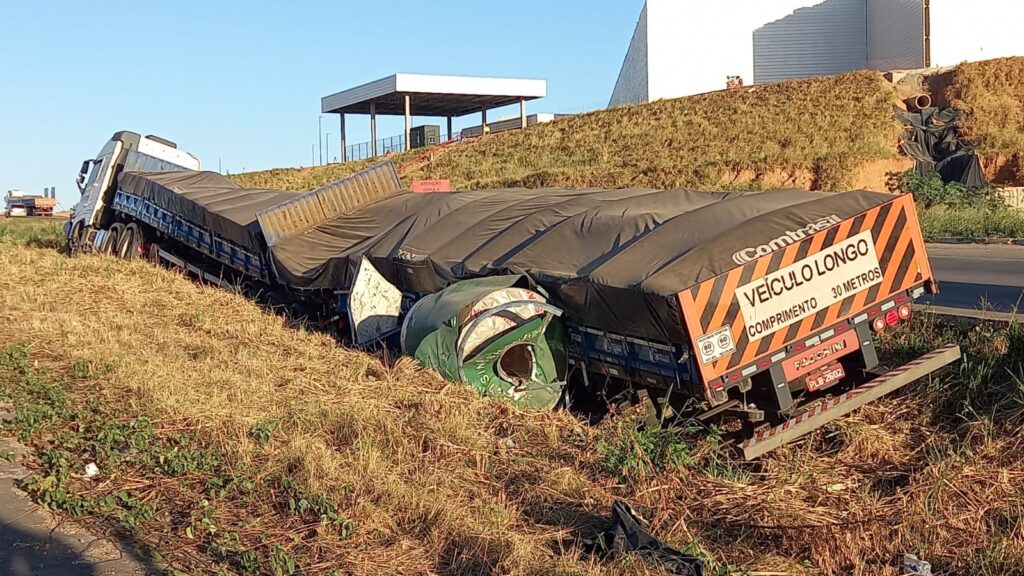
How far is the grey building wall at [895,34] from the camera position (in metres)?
43.9

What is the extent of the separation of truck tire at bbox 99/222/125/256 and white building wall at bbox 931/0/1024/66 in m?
36.3

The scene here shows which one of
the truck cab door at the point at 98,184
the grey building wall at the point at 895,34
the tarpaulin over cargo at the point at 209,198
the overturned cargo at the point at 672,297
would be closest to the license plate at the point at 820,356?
the overturned cargo at the point at 672,297

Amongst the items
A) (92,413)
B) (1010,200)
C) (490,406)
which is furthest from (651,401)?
(1010,200)

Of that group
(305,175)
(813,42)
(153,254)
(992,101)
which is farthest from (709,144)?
(305,175)

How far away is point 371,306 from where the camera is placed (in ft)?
36.6

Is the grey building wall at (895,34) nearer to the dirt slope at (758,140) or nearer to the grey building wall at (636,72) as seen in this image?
the dirt slope at (758,140)

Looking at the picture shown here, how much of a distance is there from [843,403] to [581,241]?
313 centimetres

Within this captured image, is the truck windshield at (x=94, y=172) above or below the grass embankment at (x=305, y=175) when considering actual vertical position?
below

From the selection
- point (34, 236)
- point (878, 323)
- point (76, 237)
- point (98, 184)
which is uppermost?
point (98, 184)

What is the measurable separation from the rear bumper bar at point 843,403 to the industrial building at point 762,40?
4187cm

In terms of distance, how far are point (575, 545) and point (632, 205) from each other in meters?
5.04

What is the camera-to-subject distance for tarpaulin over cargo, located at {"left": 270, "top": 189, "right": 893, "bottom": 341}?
7270mm

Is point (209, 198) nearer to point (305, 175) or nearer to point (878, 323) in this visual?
point (878, 323)

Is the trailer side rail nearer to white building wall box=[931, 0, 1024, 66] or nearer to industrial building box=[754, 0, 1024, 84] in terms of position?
industrial building box=[754, 0, 1024, 84]
